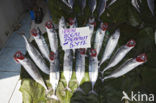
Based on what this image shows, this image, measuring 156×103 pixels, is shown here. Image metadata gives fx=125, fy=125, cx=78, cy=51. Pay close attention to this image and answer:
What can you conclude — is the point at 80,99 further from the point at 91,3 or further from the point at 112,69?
the point at 91,3

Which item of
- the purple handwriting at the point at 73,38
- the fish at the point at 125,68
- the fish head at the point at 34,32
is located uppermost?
the fish head at the point at 34,32

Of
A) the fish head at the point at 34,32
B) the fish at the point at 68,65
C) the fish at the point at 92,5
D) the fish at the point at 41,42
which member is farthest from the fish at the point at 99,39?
the fish head at the point at 34,32

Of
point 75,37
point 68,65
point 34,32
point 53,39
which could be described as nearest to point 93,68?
point 68,65

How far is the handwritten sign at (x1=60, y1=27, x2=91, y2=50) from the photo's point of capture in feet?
4.93

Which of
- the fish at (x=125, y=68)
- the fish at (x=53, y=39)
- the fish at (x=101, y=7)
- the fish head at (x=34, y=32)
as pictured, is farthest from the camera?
the fish at (x=101, y=7)

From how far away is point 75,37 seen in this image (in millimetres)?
1522

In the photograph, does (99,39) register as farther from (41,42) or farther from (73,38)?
(41,42)

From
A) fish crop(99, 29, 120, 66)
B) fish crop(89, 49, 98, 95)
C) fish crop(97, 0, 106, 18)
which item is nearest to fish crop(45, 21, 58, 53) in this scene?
fish crop(89, 49, 98, 95)

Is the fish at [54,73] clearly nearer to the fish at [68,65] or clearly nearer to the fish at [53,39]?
the fish at [68,65]

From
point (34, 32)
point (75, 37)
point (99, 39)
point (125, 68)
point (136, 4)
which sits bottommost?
point (125, 68)

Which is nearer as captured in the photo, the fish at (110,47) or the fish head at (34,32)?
the fish head at (34,32)

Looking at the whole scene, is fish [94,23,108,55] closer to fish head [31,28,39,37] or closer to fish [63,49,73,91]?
fish [63,49,73,91]

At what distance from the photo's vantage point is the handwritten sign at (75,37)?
1502 mm

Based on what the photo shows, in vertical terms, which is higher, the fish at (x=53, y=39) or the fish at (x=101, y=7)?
the fish at (x=101, y=7)
